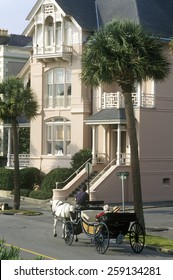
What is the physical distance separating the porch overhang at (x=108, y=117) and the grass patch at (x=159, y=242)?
51.9 feet

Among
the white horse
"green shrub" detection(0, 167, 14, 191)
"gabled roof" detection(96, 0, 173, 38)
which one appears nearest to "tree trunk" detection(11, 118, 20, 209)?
"green shrub" detection(0, 167, 14, 191)

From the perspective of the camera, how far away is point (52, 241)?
74.6ft

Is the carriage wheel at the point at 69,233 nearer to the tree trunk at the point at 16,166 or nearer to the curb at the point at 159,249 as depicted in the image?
the curb at the point at 159,249

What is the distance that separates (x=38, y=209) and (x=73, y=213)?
15798mm

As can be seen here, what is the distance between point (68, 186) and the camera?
130 ft

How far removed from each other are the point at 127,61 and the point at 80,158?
1707 centimetres

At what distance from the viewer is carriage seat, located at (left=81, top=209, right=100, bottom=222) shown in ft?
69.8

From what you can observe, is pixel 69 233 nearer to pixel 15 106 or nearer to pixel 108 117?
pixel 15 106

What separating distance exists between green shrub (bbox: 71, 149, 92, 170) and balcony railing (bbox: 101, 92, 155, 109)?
2914 mm

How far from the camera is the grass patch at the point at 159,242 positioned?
22191 mm

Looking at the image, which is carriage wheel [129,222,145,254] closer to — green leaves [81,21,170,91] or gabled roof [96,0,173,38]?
green leaves [81,21,170,91]

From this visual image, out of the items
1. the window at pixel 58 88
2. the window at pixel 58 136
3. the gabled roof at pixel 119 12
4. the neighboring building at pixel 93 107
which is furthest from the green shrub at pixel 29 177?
the gabled roof at pixel 119 12

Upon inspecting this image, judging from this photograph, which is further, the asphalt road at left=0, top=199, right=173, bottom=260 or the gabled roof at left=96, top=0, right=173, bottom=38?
the gabled roof at left=96, top=0, right=173, bottom=38
